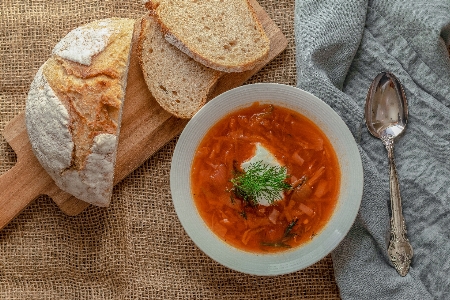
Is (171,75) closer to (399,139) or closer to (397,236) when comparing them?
(399,139)

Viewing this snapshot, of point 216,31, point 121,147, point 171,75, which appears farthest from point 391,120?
point 121,147

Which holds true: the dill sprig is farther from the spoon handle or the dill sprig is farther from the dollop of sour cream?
the spoon handle

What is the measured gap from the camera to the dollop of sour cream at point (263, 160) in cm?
365

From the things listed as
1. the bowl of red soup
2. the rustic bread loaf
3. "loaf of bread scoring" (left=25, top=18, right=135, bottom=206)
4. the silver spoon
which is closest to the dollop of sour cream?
the bowl of red soup

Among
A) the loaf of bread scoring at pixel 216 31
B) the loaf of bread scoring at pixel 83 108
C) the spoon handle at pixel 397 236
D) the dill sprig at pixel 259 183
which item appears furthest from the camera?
the loaf of bread scoring at pixel 216 31

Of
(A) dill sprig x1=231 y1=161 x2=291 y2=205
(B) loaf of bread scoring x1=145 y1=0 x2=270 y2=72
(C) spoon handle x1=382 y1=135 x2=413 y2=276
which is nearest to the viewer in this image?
(A) dill sprig x1=231 y1=161 x2=291 y2=205

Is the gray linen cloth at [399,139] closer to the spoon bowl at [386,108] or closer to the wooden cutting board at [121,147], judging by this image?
the spoon bowl at [386,108]

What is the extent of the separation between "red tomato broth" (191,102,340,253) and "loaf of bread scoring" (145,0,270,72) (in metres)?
0.53

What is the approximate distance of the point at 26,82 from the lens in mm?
4168

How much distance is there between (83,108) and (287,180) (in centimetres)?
155

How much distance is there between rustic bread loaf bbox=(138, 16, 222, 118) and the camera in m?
3.99

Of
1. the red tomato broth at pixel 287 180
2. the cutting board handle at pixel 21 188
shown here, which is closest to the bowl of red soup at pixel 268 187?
the red tomato broth at pixel 287 180

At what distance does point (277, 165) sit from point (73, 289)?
77.5 inches

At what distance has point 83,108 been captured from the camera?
364cm
